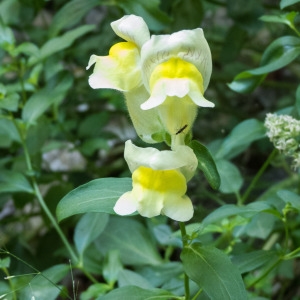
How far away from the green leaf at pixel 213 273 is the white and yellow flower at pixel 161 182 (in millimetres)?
79

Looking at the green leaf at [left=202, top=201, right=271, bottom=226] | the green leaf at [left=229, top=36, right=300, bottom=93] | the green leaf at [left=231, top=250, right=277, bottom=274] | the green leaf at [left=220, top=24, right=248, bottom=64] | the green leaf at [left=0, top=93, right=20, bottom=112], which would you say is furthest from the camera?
the green leaf at [left=220, top=24, right=248, bottom=64]

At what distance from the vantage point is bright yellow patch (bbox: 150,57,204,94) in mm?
669

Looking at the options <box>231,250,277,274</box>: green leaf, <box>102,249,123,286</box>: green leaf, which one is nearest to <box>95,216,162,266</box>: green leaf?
<box>102,249,123,286</box>: green leaf

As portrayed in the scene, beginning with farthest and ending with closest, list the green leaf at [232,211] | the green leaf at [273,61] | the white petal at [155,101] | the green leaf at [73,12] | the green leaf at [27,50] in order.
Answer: the green leaf at [73,12] < the green leaf at [27,50] < the green leaf at [273,61] < the green leaf at [232,211] < the white petal at [155,101]

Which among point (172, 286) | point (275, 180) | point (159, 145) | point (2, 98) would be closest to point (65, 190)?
point (159, 145)

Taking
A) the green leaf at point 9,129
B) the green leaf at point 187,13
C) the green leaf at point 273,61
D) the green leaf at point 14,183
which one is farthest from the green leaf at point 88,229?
the green leaf at point 187,13

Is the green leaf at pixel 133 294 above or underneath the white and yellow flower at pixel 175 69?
underneath

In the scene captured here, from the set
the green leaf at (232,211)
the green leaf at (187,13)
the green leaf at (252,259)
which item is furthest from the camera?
the green leaf at (187,13)

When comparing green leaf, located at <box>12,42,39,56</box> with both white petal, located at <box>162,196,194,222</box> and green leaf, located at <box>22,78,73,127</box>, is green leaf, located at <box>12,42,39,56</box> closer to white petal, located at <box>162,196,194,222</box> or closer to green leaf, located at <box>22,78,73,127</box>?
green leaf, located at <box>22,78,73,127</box>

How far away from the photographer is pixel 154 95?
653mm

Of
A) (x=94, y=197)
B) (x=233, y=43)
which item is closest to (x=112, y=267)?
(x=94, y=197)

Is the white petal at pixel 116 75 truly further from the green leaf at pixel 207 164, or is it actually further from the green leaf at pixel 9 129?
the green leaf at pixel 9 129

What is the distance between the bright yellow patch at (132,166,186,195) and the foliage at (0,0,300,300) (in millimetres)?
43

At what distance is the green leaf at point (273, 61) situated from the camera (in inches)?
37.9
